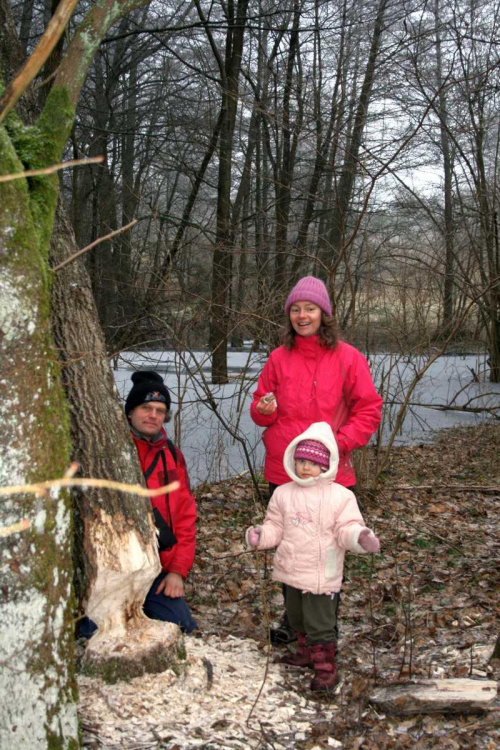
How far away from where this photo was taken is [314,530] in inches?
127

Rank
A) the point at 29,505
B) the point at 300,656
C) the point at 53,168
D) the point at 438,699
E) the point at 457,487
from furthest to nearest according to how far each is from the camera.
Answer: the point at 457,487 → the point at 300,656 → the point at 438,699 → the point at 29,505 → the point at 53,168

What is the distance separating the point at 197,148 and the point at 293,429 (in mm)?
10279

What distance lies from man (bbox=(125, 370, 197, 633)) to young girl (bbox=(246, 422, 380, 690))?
22.4 inches

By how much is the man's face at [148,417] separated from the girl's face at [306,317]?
85 centimetres

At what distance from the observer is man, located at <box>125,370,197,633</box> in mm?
3586

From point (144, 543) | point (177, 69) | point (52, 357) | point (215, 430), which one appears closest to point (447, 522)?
point (215, 430)

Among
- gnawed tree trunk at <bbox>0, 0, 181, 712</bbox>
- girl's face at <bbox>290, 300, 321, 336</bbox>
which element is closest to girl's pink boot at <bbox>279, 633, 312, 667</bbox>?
gnawed tree trunk at <bbox>0, 0, 181, 712</bbox>

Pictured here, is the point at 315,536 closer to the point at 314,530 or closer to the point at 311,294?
the point at 314,530

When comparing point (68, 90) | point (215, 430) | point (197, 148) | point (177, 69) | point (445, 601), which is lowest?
point (445, 601)

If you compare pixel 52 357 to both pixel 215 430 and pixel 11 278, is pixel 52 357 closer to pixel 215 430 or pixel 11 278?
pixel 11 278

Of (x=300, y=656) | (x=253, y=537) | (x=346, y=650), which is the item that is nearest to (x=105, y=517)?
(x=253, y=537)

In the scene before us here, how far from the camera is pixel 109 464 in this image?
3.08 m

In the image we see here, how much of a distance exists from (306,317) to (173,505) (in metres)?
1.24

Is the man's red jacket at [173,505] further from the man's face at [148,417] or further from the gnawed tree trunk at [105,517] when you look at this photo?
the gnawed tree trunk at [105,517]
